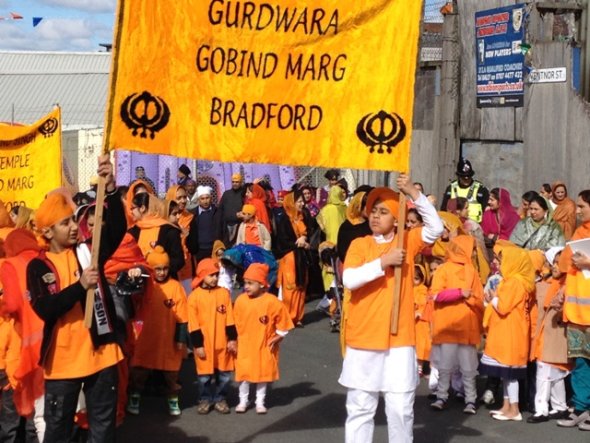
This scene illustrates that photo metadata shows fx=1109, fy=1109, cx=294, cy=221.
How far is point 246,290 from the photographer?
32.1 feet

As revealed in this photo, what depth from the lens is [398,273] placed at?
23.0 feet

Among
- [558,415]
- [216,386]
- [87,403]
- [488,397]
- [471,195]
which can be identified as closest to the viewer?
[87,403]

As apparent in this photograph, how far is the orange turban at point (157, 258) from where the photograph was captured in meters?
9.49

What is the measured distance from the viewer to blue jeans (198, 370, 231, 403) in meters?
9.59

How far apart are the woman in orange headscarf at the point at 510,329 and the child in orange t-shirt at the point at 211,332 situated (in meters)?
2.25

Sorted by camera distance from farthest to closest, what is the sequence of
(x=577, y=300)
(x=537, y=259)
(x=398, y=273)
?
(x=537, y=259) → (x=577, y=300) → (x=398, y=273)

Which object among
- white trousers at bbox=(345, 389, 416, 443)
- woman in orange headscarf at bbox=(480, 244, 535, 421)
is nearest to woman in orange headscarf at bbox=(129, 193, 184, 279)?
woman in orange headscarf at bbox=(480, 244, 535, 421)

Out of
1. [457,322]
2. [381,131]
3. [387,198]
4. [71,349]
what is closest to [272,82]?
[381,131]

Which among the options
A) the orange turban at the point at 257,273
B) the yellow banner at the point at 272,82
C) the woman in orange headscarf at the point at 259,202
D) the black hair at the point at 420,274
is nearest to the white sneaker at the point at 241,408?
the orange turban at the point at 257,273

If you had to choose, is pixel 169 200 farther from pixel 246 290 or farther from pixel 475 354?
pixel 475 354

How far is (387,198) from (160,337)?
9.80ft

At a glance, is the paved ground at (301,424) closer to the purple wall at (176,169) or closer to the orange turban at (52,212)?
the orange turban at (52,212)

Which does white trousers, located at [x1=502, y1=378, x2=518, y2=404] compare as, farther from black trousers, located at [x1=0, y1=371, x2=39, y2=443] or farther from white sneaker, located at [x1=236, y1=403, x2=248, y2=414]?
black trousers, located at [x1=0, y1=371, x2=39, y2=443]

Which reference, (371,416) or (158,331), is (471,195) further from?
(371,416)
